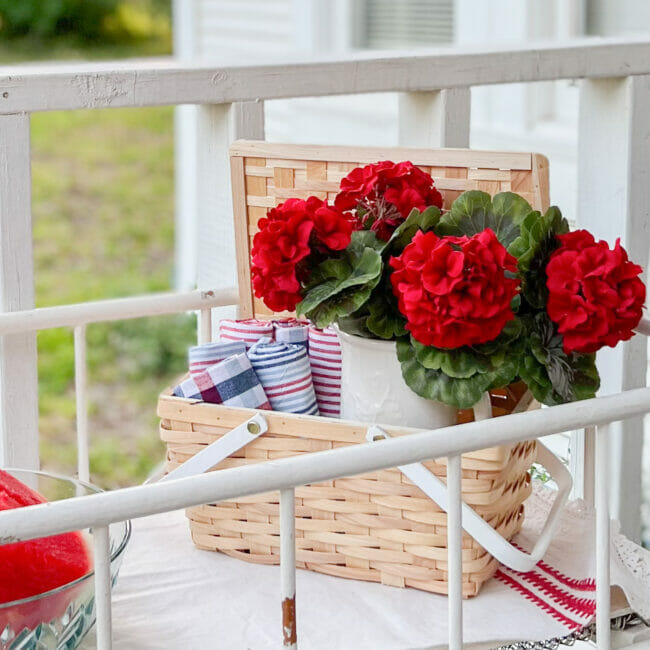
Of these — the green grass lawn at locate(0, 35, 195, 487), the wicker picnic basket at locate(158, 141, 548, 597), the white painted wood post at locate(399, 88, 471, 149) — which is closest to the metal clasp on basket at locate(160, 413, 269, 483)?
the wicker picnic basket at locate(158, 141, 548, 597)

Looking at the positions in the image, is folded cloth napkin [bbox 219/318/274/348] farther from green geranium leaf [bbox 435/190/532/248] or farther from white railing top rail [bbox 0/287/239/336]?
green geranium leaf [bbox 435/190/532/248]

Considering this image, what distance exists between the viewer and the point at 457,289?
855 millimetres

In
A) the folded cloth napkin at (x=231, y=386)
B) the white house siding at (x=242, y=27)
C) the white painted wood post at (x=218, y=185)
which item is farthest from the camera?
the white house siding at (x=242, y=27)

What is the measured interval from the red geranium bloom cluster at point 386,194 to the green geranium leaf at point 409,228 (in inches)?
1.3

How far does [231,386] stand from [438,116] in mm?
484

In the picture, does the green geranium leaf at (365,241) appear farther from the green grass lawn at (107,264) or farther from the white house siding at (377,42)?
the green grass lawn at (107,264)

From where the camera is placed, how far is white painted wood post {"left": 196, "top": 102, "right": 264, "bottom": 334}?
1.29 meters

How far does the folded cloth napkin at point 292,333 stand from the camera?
1.14 m

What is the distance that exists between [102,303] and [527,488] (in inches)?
18.9

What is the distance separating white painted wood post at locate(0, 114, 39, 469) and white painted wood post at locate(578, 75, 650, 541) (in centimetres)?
70

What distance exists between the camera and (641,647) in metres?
0.98

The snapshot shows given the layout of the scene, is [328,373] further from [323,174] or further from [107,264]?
[107,264]

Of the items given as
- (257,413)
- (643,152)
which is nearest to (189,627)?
(257,413)

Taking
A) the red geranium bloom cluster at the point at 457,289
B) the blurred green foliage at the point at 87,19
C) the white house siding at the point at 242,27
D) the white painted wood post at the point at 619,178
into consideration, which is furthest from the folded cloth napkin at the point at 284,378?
the blurred green foliage at the point at 87,19
